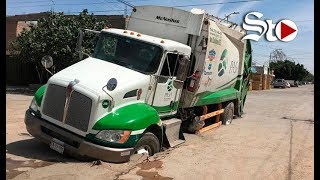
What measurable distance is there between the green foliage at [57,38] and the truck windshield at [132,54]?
13.3 meters

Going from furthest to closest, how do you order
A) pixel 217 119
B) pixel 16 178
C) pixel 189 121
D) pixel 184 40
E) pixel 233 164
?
pixel 217 119, pixel 189 121, pixel 184 40, pixel 233 164, pixel 16 178

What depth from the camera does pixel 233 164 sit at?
858cm

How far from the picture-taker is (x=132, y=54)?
897 cm

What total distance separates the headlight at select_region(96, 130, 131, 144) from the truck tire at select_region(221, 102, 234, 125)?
7.69m

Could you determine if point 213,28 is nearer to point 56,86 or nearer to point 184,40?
point 184,40

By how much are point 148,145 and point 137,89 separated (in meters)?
1.17

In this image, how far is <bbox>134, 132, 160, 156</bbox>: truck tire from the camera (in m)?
8.14

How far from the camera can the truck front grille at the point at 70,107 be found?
749 centimetres

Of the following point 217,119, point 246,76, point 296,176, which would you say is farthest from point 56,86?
point 246,76

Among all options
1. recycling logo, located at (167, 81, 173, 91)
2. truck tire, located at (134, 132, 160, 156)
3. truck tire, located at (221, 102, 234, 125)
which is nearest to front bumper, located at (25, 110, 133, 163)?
truck tire, located at (134, 132, 160, 156)

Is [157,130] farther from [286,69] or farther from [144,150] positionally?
[286,69]

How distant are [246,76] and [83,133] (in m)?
10.4

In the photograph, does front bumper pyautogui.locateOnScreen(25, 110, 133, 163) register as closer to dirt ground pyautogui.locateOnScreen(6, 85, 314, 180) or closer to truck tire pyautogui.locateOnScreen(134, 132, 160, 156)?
dirt ground pyautogui.locateOnScreen(6, 85, 314, 180)

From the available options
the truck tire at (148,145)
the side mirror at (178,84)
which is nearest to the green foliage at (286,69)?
the side mirror at (178,84)
